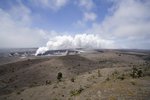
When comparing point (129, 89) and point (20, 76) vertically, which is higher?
point (129, 89)

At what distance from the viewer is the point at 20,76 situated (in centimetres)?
4978

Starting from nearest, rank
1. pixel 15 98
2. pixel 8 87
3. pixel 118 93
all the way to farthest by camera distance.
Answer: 1. pixel 118 93
2. pixel 15 98
3. pixel 8 87

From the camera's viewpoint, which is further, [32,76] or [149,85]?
[32,76]

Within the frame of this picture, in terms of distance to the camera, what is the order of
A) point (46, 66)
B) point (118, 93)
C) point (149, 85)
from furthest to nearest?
1. point (46, 66)
2. point (149, 85)
3. point (118, 93)

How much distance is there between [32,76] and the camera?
4916cm

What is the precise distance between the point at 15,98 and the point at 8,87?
1339 centimetres

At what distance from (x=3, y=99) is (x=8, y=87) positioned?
11486mm

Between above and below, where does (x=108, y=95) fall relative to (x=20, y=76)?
above

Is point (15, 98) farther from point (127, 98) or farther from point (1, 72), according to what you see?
point (1, 72)

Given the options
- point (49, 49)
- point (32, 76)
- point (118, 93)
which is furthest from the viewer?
point (49, 49)

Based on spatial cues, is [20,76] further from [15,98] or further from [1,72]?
[15,98]

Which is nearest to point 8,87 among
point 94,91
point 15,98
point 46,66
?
point 15,98

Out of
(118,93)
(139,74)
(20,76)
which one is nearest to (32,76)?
(20,76)

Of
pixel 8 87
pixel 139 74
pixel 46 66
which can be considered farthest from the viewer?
pixel 46 66
